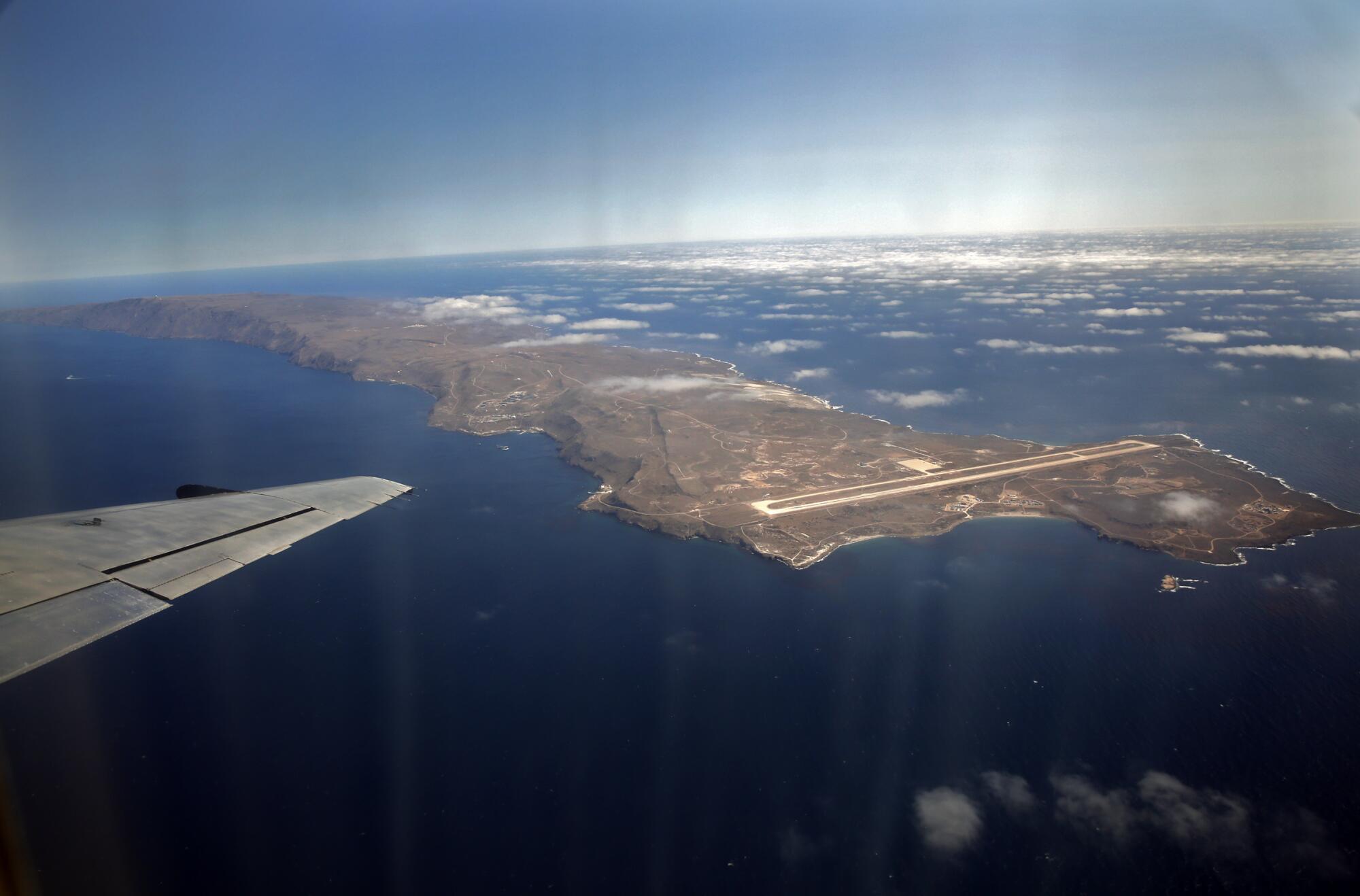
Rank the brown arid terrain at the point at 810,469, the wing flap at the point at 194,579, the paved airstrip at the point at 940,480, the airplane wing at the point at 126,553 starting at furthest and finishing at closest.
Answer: the paved airstrip at the point at 940,480, the brown arid terrain at the point at 810,469, the wing flap at the point at 194,579, the airplane wing at the point at 126,553

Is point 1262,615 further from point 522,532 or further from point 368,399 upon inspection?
point 368,399

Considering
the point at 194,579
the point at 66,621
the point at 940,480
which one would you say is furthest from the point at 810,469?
the point at 66,621

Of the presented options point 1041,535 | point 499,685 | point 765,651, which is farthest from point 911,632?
point 499,685

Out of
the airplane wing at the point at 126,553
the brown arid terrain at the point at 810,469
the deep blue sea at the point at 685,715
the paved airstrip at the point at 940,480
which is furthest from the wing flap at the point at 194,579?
the paved airstrip at the point at 940,480

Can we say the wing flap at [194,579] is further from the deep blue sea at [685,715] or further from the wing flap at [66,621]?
the deep blue sea at [685,715]

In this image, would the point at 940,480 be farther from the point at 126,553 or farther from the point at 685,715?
the point at 126,553

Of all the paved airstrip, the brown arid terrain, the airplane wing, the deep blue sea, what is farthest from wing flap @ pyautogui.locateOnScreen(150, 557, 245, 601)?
the paved airstrip
